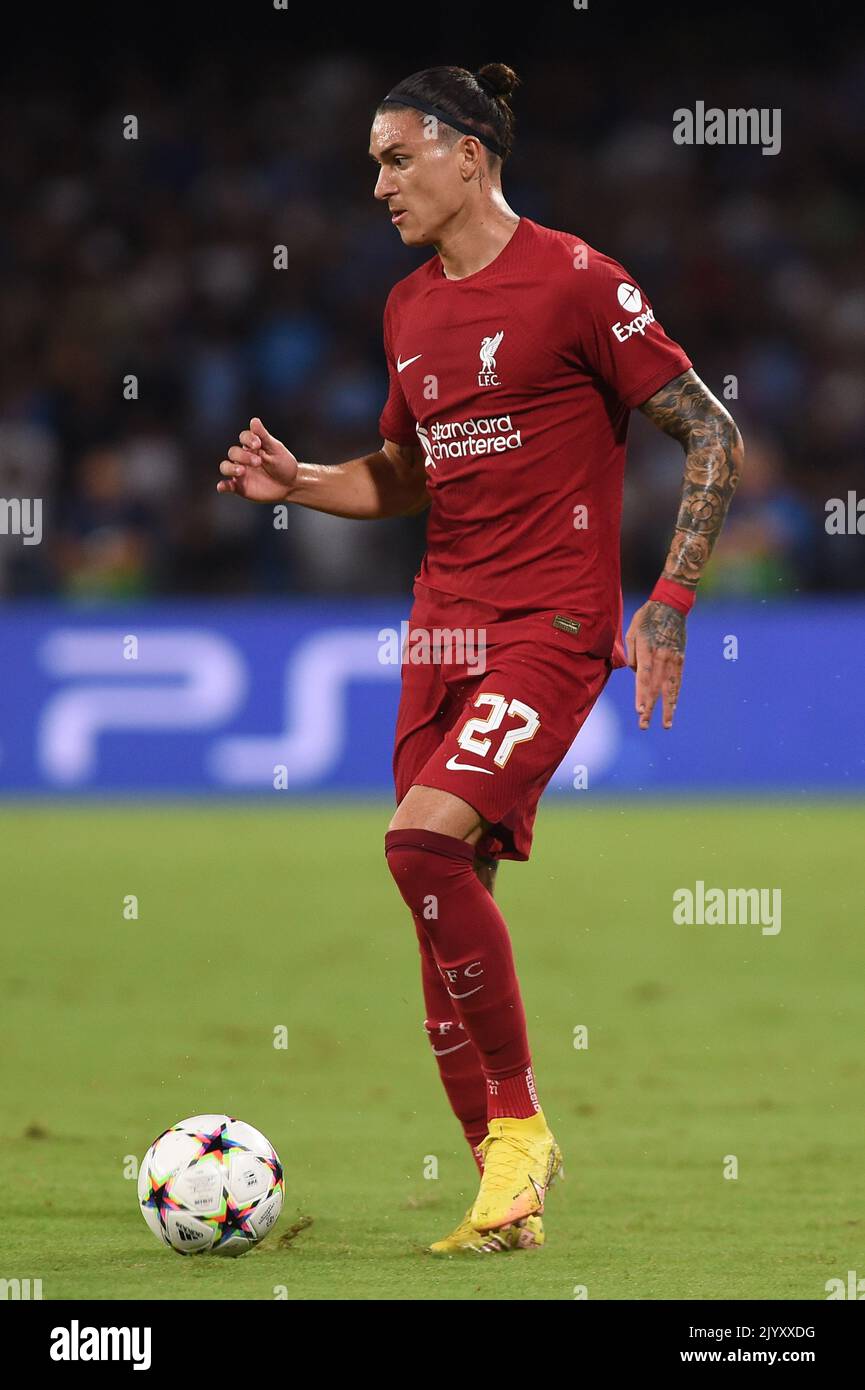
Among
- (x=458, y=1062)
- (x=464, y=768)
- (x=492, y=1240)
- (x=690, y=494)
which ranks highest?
(x=690, y=494)

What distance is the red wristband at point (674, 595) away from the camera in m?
4.80

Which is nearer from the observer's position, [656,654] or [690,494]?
[656,654]

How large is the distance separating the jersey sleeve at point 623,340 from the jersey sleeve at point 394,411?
1.99 feet

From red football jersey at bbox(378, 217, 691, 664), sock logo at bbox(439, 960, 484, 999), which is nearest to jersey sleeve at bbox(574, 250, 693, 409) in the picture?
red football jersey at bbox(378, 217, 691, 664)

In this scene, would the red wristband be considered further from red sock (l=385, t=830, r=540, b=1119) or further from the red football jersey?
red sock (l=385, t=830, r=540, b=1119)

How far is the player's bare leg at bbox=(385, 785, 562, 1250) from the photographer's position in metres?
4.59

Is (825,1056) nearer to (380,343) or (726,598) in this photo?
(726,598)

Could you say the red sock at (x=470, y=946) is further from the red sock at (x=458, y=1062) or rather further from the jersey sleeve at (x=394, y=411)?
the jersey sleeve at (x=394, y=411)

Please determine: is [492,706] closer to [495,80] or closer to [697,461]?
[697,461]

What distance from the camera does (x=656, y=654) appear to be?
4730 mm

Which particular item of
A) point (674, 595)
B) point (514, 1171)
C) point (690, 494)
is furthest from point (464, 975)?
point (690, 494)

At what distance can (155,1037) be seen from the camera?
7.54 m

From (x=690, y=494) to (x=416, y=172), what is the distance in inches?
39.3

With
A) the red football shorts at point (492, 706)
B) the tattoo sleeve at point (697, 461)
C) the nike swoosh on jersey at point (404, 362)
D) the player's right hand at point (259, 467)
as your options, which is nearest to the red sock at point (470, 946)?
the red football shorts at point (492, 706)
